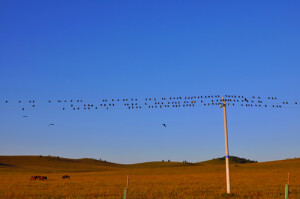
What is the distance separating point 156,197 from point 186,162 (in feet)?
568

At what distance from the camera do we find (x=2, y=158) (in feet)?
618

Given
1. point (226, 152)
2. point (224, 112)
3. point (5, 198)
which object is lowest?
point (5, 198)

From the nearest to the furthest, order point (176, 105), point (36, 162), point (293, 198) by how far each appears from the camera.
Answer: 1. point (293, 198)
2. point (176, 105)
3. point (36, 162)

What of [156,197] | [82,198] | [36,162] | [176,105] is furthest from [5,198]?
[36,162]

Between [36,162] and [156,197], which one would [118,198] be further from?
[36,162]

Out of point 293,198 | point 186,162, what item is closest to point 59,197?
point 293,198

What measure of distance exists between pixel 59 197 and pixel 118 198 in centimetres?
440

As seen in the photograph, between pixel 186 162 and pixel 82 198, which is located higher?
pixel 186 162

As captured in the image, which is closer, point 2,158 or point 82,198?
point 82,198

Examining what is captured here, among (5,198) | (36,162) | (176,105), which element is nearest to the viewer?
(5,198)

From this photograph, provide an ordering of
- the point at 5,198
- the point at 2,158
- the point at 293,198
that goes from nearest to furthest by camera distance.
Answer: the point at 293,198
the point at 5,198
the point at 2,158

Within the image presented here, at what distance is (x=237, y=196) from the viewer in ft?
88.4

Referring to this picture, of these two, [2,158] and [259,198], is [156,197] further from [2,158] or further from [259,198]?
[2,158]

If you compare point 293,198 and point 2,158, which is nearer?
point 293,198
